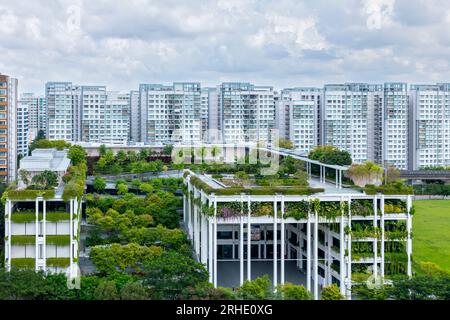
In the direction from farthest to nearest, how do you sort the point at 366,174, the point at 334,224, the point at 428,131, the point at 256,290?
the point at 428,131 < the point at 366,174 < the point at 334,224 < the point at 256,290

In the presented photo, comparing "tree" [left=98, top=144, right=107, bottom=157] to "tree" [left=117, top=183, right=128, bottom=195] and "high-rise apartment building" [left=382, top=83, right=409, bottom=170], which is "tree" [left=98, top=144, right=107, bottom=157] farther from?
"high-rise apartment building" [left=382, top=83, right=409, bottom=170]

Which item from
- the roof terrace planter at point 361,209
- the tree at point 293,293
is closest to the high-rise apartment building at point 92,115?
the roof terrace planter at point 361,209

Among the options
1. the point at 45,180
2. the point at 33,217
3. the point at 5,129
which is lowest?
the point at 33,217

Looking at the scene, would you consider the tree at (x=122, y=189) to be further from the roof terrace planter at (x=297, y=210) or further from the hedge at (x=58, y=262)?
the roof terrace planter at (x=297, y=210)

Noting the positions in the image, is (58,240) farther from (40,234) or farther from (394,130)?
(394,130)

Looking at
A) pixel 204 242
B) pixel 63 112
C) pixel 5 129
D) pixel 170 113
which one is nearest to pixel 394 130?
pixel 170 113
